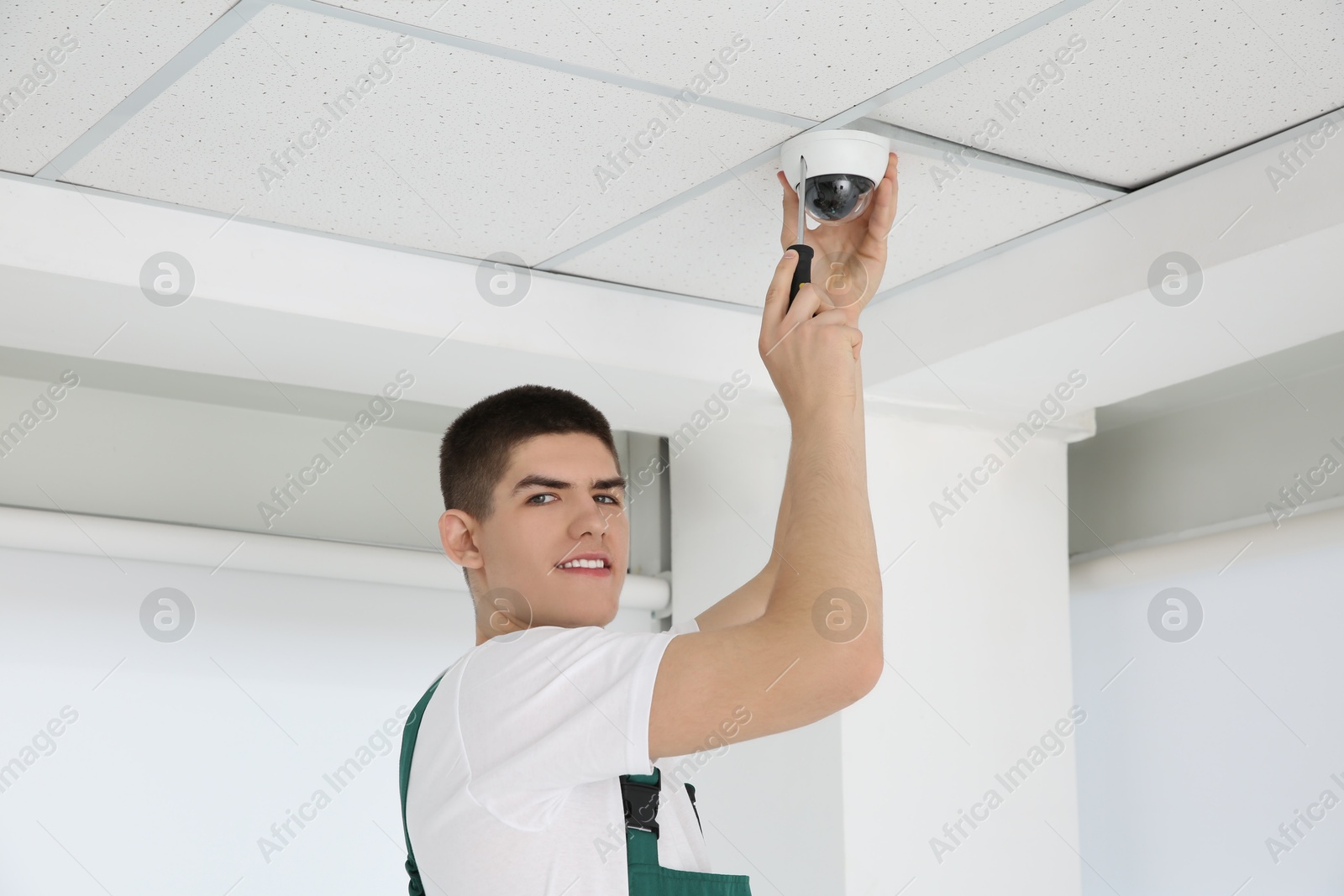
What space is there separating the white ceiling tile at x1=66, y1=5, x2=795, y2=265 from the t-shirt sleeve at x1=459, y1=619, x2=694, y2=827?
0.55 meters

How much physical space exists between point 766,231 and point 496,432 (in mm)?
533

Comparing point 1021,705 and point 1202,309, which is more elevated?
point 1202,309

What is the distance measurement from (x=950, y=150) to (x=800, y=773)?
1017 mm

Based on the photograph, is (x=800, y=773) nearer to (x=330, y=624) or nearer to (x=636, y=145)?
(x=330, y=624)

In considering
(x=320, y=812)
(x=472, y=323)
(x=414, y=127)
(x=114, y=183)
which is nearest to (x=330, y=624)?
(x=320, y=812)

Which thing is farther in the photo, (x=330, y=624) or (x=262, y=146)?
(x=330, y=624)

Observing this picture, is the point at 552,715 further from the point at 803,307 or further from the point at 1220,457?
the point at 1220,457

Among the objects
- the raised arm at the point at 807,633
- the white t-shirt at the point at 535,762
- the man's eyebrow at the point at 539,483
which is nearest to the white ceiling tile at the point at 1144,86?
the raised arm at the point at 807,633

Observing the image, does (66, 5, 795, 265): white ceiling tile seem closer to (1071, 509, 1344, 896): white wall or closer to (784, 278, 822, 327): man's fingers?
(784, 278, 822, 327): man's fingers

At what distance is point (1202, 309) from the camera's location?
1.64 meters

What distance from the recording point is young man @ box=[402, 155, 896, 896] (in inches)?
39.5

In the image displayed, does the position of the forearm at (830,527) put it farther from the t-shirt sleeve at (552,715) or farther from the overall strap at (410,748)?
the overall strap at (410,748)

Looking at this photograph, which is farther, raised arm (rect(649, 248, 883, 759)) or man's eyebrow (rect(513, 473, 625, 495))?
man's eyebrow (rect(513, 473, 625, 495))

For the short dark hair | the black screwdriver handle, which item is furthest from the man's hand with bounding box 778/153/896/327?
the short dark hair
